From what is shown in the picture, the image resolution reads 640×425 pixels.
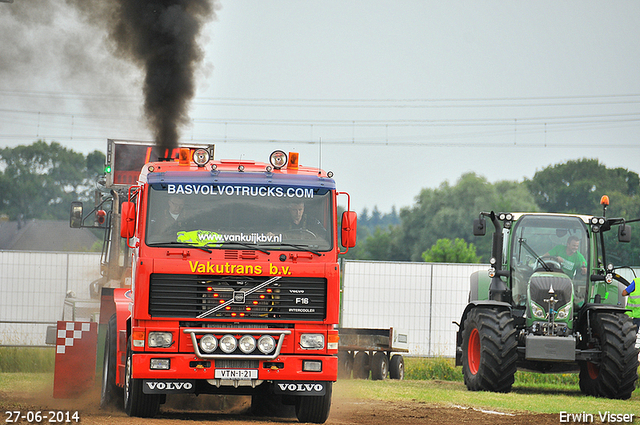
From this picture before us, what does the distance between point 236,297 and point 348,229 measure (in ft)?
4.97

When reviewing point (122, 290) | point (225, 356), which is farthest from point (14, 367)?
point (225, 356)

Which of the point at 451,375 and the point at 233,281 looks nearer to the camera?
the point at 233,281

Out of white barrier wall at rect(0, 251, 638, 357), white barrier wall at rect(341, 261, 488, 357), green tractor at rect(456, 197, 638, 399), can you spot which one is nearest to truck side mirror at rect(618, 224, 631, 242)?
green tractor at rect(456, 197, 638, 399)

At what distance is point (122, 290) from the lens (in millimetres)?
12062

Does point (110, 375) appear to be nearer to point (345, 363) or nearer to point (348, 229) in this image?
point (348, 229)

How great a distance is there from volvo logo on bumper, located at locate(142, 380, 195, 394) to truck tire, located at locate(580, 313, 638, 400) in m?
7.03

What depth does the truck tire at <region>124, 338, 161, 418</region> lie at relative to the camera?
395 inches

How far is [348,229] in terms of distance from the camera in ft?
33.9

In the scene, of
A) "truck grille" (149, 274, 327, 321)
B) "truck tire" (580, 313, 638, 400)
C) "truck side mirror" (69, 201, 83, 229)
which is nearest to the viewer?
"truck grille" (149, 274, 327, 321)

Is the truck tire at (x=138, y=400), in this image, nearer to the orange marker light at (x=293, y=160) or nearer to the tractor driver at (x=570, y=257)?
the orange marker light at (x=293, y=160)

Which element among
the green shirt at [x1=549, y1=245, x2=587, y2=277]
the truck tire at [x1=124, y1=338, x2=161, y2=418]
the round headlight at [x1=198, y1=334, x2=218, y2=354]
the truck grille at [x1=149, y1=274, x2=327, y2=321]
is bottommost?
the truck tire at [x1=124, y1=338, x2=161, y2=418]

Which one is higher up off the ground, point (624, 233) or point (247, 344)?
point (624, 233)

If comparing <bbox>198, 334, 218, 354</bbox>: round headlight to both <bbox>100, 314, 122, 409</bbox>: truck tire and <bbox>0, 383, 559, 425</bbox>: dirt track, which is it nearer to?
<bbox>0, 383, 559, 425</bbox>: dirt track

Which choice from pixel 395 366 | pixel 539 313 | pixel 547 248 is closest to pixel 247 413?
pixel 539 313
